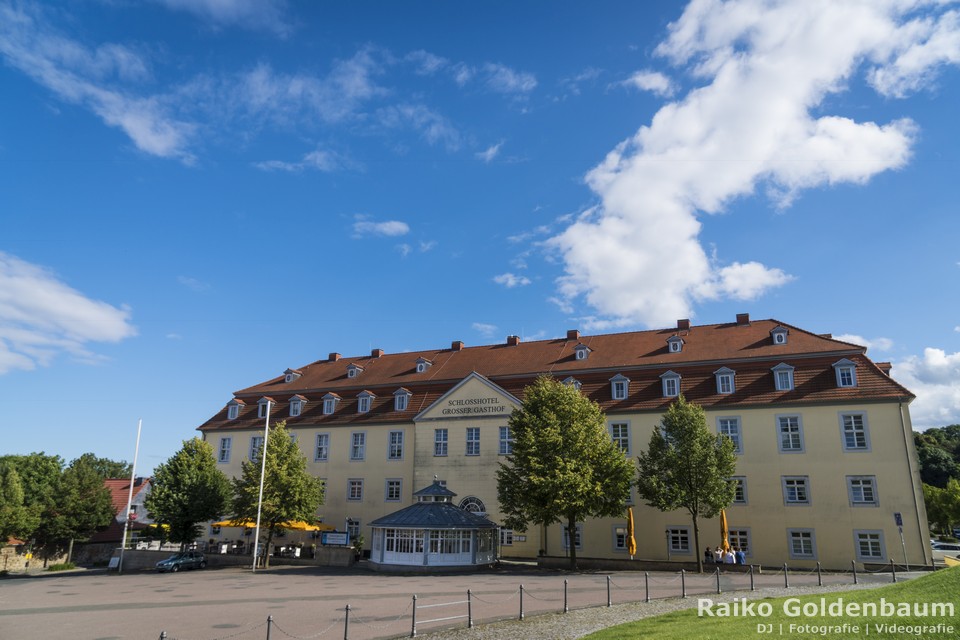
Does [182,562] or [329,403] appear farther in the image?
[329,403]

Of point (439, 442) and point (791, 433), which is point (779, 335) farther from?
point (439, 442)

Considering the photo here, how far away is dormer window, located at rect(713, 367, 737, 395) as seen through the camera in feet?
130

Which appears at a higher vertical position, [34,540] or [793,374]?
[793,374]

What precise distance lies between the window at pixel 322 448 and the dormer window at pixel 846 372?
3532 cm

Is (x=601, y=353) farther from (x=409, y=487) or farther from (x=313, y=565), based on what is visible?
(x=313, y=565)

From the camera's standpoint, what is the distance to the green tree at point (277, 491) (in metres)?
39.1

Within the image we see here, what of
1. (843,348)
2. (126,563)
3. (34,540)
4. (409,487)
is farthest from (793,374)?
(34,540)

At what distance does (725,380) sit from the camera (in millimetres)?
40094

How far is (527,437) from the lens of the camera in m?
34.2

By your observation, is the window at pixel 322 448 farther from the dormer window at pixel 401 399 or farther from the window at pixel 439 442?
the window at pixel 439 442

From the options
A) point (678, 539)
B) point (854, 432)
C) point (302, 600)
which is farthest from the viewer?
point (678, 539)

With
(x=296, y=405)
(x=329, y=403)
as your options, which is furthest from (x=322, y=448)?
(x=296, y=405)

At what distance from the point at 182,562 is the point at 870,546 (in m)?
39.7

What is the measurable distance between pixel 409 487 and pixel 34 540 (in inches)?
1303
